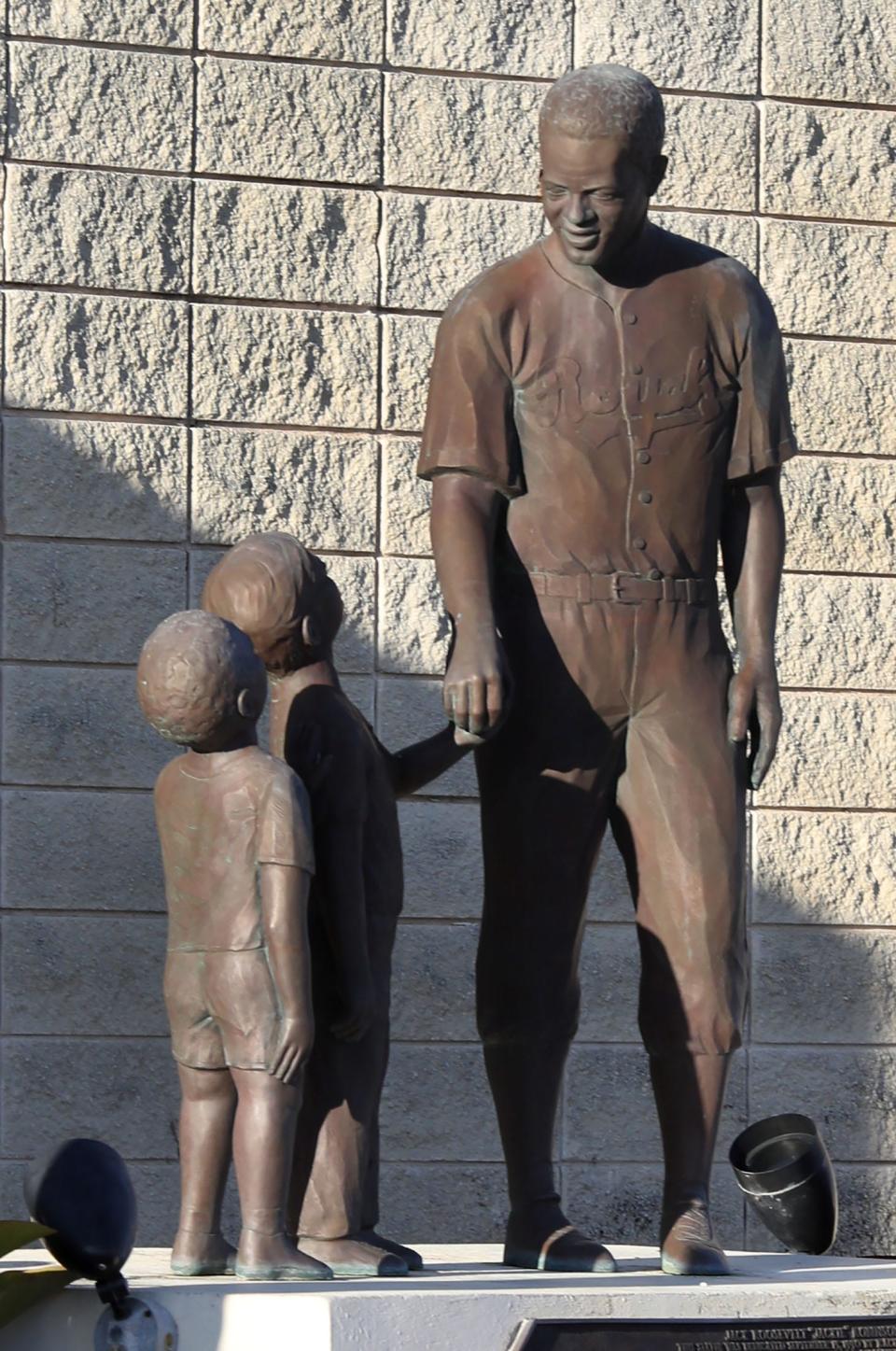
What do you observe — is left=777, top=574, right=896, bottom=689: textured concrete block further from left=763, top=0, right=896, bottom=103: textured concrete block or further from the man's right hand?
the man's right hand

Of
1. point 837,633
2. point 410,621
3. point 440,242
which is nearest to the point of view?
point 410,621

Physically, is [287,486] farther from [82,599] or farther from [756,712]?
[756,712]

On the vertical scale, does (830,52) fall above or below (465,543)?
above

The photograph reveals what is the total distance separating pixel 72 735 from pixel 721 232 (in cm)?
255

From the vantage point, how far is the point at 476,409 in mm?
5293

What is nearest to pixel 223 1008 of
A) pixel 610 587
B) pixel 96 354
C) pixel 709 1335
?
pixel 709 1335

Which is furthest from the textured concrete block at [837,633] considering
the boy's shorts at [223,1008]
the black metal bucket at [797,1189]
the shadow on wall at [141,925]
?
the boy's shorts at [223,1008]

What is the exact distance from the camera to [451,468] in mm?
5320

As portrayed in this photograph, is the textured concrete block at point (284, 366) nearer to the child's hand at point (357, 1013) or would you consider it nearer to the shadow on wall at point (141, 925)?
the shadow on wall at point (141, 925)

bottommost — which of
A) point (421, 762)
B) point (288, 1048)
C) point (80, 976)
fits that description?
point (80, 976)

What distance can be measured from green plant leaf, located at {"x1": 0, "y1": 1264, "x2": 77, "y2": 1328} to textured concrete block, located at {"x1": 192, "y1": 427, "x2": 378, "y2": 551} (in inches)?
129

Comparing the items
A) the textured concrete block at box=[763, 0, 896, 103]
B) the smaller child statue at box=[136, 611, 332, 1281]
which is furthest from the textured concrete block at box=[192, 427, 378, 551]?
the smaller child statue at box=[136, 611, 332, 1281]

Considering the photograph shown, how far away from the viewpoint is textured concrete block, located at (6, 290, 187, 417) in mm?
7668

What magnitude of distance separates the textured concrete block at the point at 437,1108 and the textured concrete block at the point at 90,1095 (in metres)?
0.65
